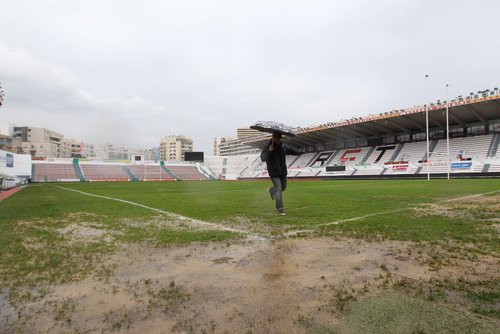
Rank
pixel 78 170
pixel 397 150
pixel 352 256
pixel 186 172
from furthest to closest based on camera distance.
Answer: pixel 186 172 → pixel 78 170 → pixel 397 150 → pixel 352 256

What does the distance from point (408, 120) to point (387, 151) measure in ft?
23.2

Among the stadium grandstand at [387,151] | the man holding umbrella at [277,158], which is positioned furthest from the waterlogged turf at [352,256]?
the stadium grandstand at [387,151]

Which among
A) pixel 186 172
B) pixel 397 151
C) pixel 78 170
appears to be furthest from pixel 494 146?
pixel 78 170

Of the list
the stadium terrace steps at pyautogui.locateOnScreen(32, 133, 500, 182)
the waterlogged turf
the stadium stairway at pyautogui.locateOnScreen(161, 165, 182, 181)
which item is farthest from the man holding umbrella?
the stadium stairway at pyautogui.locateOnScreen(161, 165, 182, 181)

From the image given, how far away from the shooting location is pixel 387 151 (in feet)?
172

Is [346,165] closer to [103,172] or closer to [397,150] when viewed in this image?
[397,150]

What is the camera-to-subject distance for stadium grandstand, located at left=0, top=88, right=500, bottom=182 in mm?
39750

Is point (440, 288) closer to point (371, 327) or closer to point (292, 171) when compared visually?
point (371, 327)

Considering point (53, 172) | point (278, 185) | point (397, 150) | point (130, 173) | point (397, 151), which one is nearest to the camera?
point (278, 185)

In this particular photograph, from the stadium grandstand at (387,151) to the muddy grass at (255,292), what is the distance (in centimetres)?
3963

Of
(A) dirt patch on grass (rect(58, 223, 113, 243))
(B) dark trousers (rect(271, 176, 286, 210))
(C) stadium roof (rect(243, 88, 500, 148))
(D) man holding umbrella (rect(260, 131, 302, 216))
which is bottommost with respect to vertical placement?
(A) dirt patch on grass (rect(58, 223, 113, 243))

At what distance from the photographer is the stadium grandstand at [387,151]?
39.8m

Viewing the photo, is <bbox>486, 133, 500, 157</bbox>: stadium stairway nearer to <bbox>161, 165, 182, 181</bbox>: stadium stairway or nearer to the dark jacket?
the dark jacket

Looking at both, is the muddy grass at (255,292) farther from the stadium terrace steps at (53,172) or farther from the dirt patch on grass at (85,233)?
the stadium terrace steps at (53,172)
